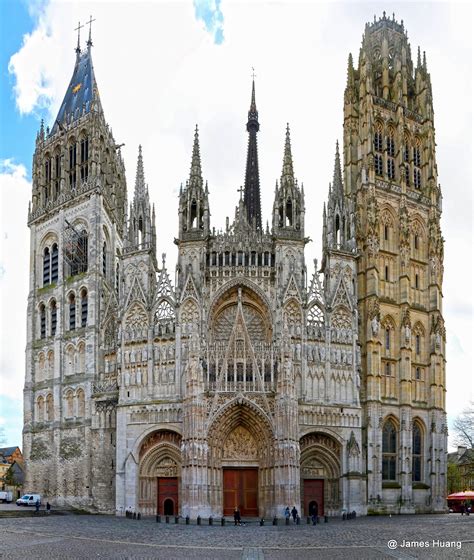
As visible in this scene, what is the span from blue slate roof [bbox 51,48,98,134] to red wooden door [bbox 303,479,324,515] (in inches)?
1576

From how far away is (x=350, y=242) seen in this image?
221 ft

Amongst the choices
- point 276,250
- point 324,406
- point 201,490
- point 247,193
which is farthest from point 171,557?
point 247,193

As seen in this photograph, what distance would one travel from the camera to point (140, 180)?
67.8m

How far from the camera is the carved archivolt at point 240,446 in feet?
198

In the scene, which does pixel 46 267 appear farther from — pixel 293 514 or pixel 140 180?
pixel 293 514

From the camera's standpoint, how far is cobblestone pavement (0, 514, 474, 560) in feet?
105

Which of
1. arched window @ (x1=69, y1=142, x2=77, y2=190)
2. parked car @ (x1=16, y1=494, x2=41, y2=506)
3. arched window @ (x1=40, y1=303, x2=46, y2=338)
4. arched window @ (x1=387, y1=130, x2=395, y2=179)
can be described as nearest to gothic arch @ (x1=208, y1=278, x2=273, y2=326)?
arched window @ (x1=387, y1=130, x2=395, y2=179)

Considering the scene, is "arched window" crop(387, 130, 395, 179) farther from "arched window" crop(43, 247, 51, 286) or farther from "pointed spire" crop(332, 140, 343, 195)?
"arched window" crop(43, 247, 51, 286)

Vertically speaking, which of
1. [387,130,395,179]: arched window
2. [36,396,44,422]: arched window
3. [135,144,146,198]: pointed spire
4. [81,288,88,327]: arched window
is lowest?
[36,396,44,422]: arched window

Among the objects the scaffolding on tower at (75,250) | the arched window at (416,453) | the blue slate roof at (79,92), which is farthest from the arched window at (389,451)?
the blue slate roof at (79,92)

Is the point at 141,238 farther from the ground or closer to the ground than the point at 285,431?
farther from the ground

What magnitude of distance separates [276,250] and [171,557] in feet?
118

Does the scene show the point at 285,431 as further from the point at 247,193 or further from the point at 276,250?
the point at 247,193

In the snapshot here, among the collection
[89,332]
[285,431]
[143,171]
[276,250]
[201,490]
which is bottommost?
[201,490]
